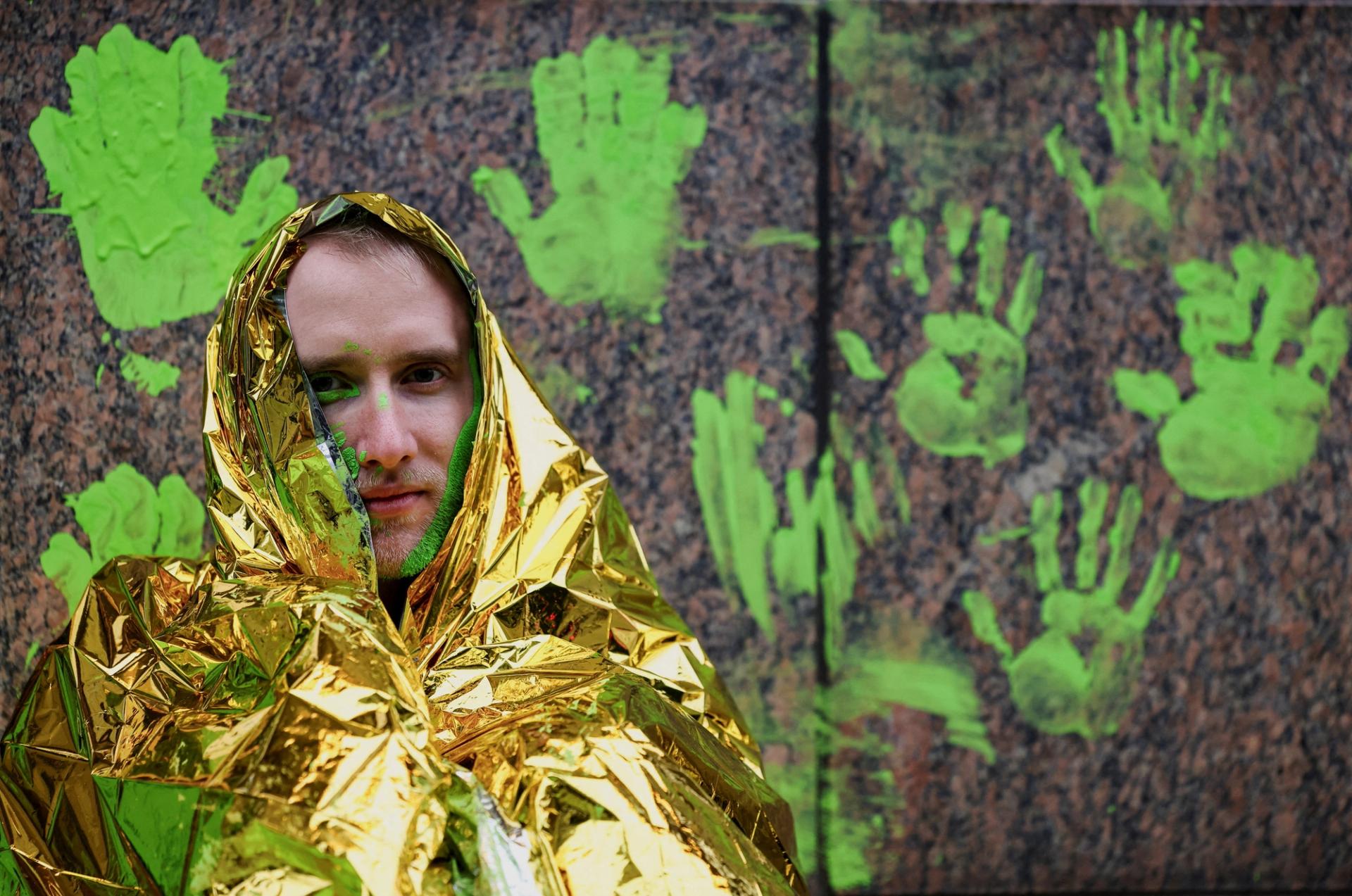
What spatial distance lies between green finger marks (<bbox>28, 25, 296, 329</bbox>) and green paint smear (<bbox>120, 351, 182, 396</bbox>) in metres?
0.07

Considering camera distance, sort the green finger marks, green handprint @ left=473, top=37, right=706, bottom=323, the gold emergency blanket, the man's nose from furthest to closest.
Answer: green handprint @ left=473, top=37, right=706, bottom=323
the green finger marks
the man's nose
the gold emergency blanket

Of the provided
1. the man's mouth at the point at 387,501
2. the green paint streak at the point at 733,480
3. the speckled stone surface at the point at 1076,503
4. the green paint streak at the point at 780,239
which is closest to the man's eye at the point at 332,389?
the man's mouth at the point at 387,501

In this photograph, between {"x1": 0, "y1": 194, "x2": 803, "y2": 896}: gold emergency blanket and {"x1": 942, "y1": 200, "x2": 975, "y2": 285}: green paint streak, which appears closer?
{"x1": 0, "y1": 194, "x2": 803, "y2": 896}: gold emergency blanket

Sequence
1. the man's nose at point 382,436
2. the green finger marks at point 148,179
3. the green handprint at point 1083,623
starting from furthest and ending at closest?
the green handprint at point 1083,623 < the green finger marks at point 148,179 < the man's nose at point 382,436

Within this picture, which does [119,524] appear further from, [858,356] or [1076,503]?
[1076,503]

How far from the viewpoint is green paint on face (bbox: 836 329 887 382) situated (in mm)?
2510

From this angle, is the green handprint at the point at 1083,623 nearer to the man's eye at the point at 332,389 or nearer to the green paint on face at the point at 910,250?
the green paint on face at the point at 910,250

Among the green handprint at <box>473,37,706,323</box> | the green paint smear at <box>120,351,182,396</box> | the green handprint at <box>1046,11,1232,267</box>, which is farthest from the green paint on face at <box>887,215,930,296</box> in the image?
the green paint smear at <box>120,351,182,396</box>

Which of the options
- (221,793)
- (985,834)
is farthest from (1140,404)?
(221,793)

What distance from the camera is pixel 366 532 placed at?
1597mm

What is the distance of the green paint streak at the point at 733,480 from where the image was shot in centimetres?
249

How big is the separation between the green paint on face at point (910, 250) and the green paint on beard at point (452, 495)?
3.74 ft

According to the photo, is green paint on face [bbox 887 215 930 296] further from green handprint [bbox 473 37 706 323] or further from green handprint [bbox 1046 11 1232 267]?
green handprint [bbox 473 37 706 323]

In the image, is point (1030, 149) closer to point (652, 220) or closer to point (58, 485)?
point (652, 220)
